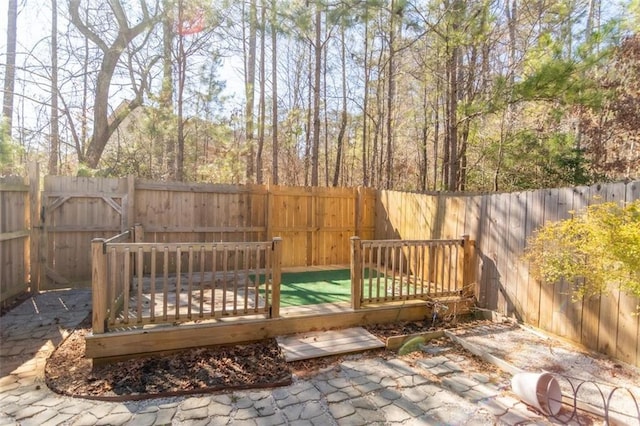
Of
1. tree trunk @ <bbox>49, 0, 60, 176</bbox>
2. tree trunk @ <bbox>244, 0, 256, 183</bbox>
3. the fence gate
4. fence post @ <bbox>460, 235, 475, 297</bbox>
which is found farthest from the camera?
tree trunk @ <bbox>244, 0, 256, 183</bbox>

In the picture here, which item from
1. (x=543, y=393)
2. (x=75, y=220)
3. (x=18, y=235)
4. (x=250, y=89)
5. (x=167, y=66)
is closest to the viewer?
(x=543, y=393)

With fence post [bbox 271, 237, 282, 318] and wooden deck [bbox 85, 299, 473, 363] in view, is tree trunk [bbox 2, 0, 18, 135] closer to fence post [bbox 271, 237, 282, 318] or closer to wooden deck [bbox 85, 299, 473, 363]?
wooden deck [bbox 85, 299, 473, 363]

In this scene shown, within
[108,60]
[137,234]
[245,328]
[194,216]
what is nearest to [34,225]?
[137,234]

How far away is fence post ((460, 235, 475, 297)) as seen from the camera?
4.35 m

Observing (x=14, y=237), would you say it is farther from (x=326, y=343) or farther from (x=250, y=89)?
(x=250, y=89)

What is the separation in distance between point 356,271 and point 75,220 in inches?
173

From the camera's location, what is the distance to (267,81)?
9.48m

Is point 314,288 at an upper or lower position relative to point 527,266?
lower

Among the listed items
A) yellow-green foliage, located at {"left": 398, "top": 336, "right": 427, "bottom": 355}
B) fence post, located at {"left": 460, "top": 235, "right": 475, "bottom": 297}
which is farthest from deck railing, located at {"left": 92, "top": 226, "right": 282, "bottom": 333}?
fence post, located at {"left": 460, "top": 235, "right": 475, "bottom": 297}

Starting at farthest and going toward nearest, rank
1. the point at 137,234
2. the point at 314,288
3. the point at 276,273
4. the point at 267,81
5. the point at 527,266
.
A: 1. the point at 267,81
2. the point at 314,288
3. the point at 137,234
4. the point at 527,266
5. the point at 276,273

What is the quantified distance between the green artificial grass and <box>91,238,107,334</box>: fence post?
6.21 feet

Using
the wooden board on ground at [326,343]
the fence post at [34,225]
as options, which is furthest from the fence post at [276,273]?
the fence post at [34,225]

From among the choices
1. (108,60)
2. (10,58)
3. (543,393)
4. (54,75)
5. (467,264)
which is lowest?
(543,393)

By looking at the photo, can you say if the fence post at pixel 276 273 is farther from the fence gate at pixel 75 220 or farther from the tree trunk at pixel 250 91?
the tree trunk at pixel 250 91
